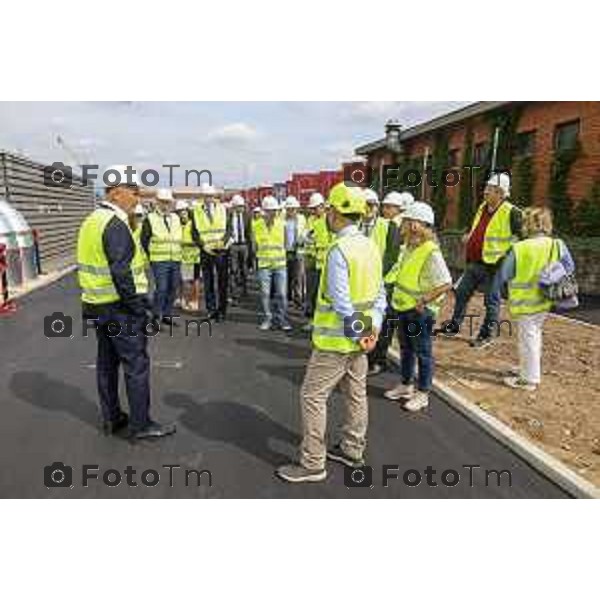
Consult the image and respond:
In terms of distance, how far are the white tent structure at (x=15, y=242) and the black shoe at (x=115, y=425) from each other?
832cm

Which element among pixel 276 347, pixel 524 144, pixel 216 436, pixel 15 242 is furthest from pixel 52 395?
pixel 524 144

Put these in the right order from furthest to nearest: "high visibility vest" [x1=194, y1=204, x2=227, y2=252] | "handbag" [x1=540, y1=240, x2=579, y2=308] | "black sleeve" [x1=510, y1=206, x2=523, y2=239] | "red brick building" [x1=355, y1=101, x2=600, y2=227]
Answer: "red brick building" [x1=355, y1=101, x2=600, y2=227]
"high visibility vest" [x1=194, y1=204, x2=227, y2=252]
"black sleeve" [x1=510, y1=206, x2=523, y2=239]
"handbag" [x1=540, y1=240, x2=579, y2=308]

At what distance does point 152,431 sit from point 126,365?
59 cm

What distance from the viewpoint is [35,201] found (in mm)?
16938

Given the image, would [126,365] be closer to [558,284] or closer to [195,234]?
[558,284]

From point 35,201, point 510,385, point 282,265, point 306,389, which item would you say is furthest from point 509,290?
point 35,201

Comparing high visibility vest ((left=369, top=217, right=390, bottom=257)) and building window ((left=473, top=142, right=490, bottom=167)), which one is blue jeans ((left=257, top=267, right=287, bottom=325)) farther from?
building window ((left=473, top=142, right=490, bottom=167))

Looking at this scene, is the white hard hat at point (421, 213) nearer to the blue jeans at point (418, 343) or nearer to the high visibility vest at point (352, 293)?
the blue jeans at point (418, 343)

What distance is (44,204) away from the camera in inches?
715

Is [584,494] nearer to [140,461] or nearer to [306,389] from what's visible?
[306,389]

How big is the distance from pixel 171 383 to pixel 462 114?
17.2 m

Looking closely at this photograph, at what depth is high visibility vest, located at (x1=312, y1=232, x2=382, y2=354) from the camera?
3.70m

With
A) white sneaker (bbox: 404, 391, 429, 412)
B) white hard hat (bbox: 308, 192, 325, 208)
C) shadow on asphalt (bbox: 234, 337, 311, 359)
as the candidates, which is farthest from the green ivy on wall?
white sneaker (bbox: 404, 391, 429, 412)

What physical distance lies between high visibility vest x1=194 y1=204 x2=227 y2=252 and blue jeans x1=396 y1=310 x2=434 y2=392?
439 centimetres
